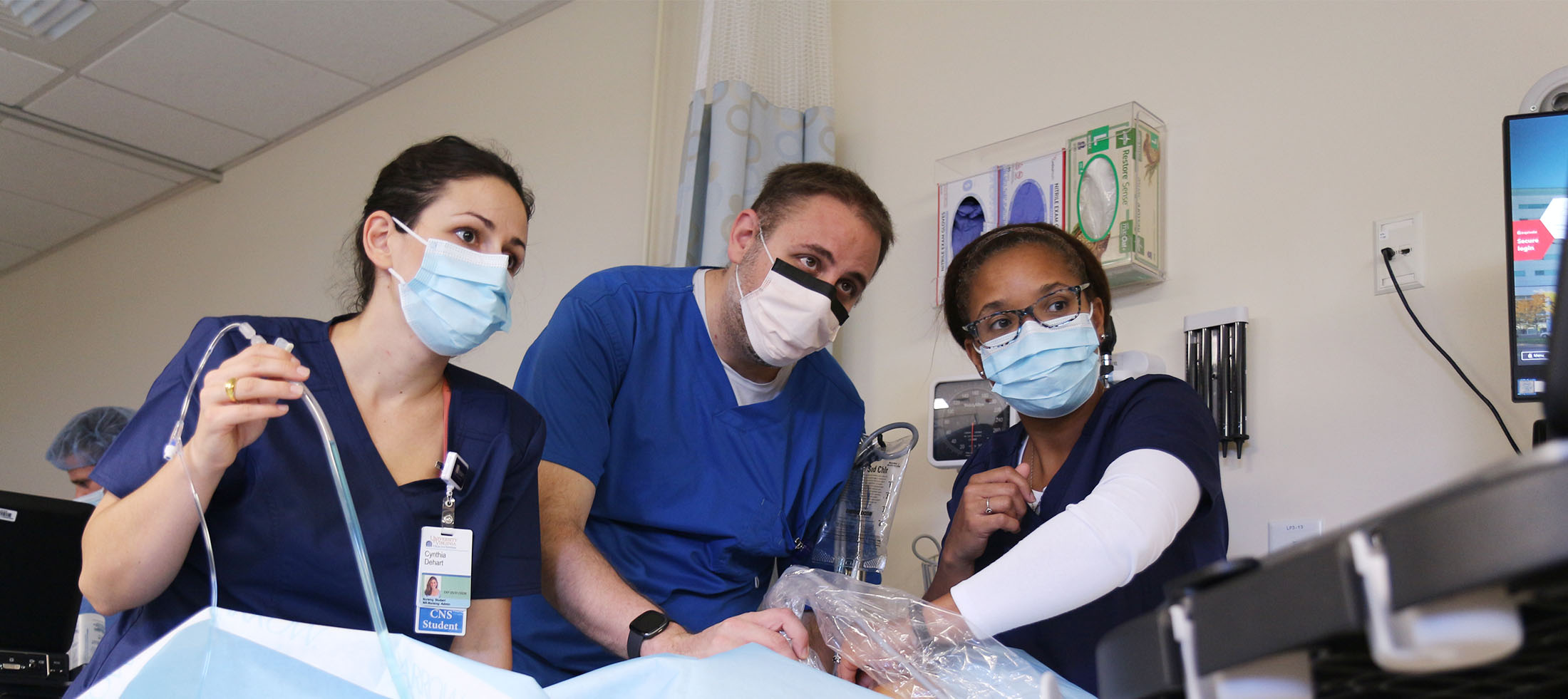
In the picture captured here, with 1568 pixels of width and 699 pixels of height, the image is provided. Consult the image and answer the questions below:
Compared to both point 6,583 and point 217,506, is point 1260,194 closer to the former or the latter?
point 217,506

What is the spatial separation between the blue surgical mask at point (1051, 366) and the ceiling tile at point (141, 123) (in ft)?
11.9

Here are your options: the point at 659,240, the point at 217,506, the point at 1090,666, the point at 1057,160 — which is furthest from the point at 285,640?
the point at 659,240

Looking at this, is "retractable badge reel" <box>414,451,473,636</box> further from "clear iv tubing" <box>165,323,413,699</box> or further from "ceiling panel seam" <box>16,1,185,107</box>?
"ceiling panel seam" <box>16,1,185,107</box>

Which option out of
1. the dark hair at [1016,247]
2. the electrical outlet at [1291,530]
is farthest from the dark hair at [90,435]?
the electrical outlet at [1291,530]

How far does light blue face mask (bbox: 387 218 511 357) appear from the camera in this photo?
133 cm

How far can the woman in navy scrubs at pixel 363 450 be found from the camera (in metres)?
1.08

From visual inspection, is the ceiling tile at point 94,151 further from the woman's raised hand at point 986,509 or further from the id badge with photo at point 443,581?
the woman's raised hand at point 986,509

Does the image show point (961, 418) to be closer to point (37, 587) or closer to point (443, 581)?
point (443, 581)

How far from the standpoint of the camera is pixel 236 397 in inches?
40.8

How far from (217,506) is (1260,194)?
164 cm

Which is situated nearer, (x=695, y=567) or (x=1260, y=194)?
(x=695, y=567)

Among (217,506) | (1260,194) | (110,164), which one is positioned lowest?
(217,506)

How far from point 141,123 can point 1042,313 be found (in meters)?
3.81

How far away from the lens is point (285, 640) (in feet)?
2.88
